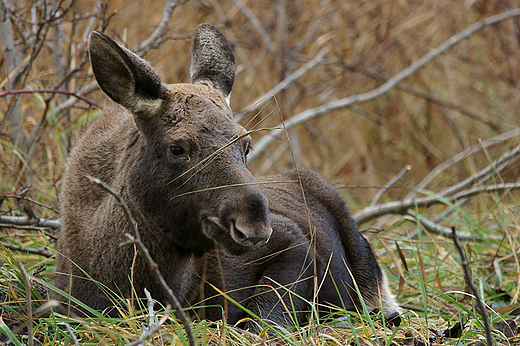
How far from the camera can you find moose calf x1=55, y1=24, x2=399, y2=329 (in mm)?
2846

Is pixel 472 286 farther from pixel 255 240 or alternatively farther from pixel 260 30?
pixel 260 30

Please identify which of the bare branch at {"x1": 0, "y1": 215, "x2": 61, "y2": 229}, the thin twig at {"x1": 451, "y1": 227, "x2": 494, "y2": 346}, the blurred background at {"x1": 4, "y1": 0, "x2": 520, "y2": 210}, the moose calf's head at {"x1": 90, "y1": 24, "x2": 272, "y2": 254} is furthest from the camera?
the blurred background at {"x1": 4, "y1": 0, "x2": 520, "y2": 210}

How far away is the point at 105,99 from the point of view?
4023 millimetres

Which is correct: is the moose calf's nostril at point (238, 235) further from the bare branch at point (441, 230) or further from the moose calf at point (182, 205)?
the bare branch at point (441, 230)

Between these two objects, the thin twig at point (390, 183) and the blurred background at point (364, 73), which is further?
the blurred background at point (364, 73)

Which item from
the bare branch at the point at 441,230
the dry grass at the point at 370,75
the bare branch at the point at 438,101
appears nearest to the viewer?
the bare branch at the point at 441,230

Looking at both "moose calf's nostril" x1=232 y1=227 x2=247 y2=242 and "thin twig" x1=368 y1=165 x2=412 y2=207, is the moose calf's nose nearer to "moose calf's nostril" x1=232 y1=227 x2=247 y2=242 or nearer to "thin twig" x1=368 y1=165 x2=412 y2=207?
"moose calf's nostril" x1=232 y1=227 x2=247 y2=242

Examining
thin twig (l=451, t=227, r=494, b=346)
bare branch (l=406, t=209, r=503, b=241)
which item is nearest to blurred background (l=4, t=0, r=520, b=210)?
bare branch (l=406, t=209, r=503, b=241)

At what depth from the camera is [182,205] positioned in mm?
2934

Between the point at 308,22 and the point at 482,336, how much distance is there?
249 inches

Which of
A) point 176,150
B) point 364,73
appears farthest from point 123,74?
point 364,73

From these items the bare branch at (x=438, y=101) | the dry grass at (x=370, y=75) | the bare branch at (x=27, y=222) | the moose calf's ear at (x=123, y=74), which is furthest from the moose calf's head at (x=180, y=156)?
the bare branch at (x=438, y=101)

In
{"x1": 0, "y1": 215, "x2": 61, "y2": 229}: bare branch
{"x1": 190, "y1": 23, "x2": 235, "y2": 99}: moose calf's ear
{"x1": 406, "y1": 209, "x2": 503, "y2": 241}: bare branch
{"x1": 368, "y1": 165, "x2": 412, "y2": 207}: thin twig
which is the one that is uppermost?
{"x1": 190, "y1": 23, "x2": 235, "y2": 99}: moose calf's ear

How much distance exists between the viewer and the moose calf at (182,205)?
9.34ft
